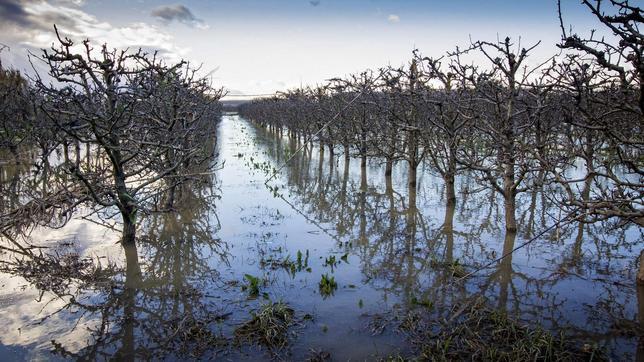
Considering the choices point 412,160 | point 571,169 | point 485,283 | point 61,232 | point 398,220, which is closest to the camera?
point 485,283

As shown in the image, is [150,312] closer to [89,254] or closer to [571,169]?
[89,254]

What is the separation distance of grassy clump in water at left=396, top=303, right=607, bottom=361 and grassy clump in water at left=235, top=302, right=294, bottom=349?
171 centimetres

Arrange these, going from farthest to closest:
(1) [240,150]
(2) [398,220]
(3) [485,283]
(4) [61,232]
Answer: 1. (1) [240,150]
2. (2) [398,220]
3. (4) [61,232]
4. (3) [485,283]

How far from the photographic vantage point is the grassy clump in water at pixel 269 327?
5.91 m

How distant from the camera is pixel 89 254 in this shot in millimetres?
9414

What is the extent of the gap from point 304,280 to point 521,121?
1017 centimetres

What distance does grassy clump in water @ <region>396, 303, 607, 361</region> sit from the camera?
5.45 metres

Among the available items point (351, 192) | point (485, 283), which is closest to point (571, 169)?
point (351, 192)

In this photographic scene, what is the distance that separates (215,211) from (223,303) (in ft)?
23.2

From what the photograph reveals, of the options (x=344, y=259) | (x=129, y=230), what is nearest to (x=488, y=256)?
(x=344, y=259)

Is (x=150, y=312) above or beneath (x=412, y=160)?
beneath

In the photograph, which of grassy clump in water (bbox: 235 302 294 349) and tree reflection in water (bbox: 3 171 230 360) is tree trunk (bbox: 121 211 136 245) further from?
grassy clump in water (bbox: 235 302 294 349)

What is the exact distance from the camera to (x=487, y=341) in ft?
19.3

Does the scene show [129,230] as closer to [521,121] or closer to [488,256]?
[488,256]
